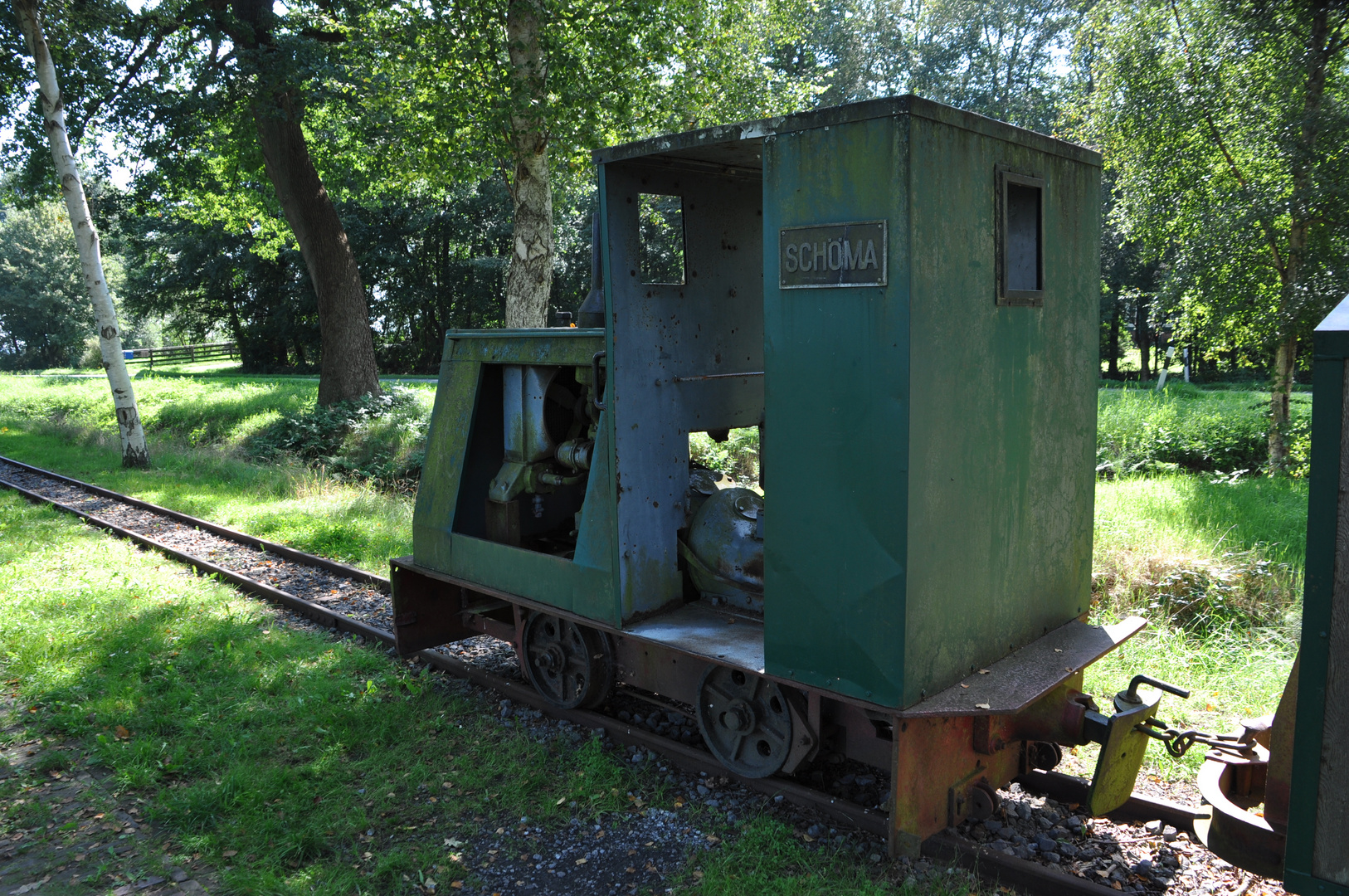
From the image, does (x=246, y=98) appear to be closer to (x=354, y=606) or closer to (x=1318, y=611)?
(x=354, y=606)

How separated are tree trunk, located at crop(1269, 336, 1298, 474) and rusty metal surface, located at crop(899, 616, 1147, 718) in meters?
10.5

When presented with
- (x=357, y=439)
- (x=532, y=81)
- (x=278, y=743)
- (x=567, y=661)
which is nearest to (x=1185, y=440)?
(x=532, y=81)

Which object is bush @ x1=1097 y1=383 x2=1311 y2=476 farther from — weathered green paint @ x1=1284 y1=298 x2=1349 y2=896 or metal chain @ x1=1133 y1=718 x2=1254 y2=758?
weathered green paint @ x1=1284 y1=298 x2=1349 y2=896

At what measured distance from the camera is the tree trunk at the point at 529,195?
13.4m

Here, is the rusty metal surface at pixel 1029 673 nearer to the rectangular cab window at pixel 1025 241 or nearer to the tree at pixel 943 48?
Answer: the rectangular cab window at pixel 1025 241

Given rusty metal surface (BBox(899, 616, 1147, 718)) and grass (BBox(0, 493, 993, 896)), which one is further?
grass (BBox(0, 493, 993, 896))

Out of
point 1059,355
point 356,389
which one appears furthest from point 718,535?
point 356,389

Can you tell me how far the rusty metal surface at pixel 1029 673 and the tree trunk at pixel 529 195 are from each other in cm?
1030

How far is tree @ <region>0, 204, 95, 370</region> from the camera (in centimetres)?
5897

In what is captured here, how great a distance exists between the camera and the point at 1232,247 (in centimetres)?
1284

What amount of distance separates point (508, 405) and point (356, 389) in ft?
48.2

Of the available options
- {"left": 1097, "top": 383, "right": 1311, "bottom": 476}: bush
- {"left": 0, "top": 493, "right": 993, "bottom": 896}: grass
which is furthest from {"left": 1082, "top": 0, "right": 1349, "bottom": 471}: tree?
{"left": 0, "top": 493, "right": 993, "bottom": 896}: grass

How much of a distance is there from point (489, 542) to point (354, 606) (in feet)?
9.91

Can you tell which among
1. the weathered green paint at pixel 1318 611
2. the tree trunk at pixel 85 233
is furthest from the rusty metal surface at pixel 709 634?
the tree trunk at pixel 85 233
